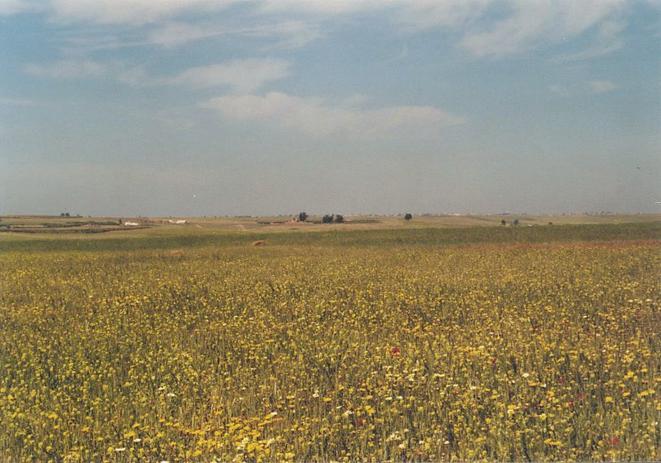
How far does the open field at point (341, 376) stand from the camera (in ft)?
17.0

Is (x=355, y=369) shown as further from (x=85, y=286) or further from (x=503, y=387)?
(x=85, y=286)

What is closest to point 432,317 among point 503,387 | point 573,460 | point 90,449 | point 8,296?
point 503,387

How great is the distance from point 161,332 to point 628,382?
7.72m

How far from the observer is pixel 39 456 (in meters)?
5.30

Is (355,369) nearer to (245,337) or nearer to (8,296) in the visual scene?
(245,337)

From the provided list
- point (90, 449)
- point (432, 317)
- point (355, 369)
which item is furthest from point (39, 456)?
point (432, 317)

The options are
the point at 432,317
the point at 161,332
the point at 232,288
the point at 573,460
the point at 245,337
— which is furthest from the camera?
the point at 232,288

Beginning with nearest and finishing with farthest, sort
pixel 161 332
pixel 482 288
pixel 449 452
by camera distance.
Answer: pixel 449 452, pixel 161 332, pixel 482 288

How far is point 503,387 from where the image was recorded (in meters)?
6.20

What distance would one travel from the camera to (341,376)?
704cm

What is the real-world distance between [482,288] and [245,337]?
285 inches

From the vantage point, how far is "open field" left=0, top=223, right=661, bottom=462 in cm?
519

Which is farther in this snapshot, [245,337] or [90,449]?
[245,337]

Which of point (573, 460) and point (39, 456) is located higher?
point (573, 460)
